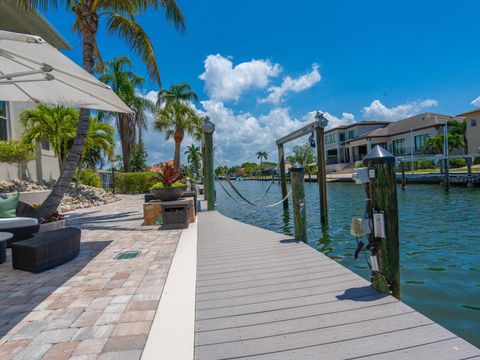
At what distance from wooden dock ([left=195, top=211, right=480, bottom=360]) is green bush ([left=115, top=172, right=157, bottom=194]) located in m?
18.2

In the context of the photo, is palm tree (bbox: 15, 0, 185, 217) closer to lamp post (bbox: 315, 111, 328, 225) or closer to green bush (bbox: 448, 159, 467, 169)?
lamp post (bbox: 315, 111, 328, 225)

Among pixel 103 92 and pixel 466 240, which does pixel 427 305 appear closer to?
pixel 466 240

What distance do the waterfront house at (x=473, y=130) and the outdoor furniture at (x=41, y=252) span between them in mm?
39523

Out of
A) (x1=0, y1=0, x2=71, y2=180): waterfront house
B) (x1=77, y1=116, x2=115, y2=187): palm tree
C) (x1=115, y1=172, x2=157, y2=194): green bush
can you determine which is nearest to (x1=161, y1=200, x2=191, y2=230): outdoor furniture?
(x1=0, y1=0, x2=71, y2=180): waterfront house

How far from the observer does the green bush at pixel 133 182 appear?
21000mm

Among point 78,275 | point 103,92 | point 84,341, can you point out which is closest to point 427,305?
point 84,341

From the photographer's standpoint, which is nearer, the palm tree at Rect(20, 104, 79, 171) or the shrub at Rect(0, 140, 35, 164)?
the shrub at Rect(0, 140, 35, 164)

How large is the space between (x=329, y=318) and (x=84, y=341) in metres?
1.86

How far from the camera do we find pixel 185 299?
2859 millimetres

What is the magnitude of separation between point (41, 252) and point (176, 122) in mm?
21227

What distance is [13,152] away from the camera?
1040 cm

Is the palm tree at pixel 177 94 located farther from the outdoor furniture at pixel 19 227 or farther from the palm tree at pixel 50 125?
the outdoor furniture at pixel 19 227

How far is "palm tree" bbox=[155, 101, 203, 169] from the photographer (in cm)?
2406

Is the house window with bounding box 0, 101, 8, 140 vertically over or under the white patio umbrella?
over
